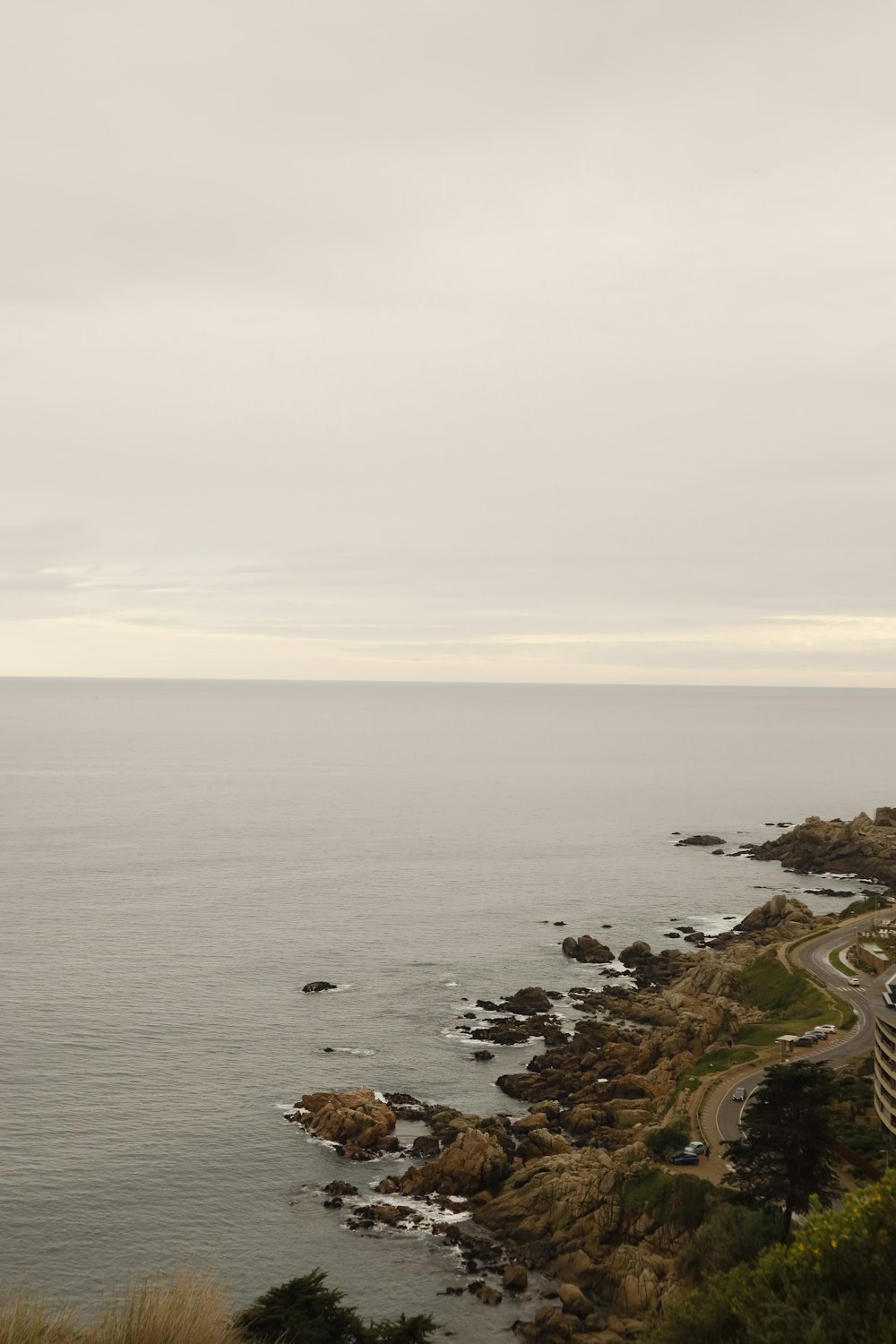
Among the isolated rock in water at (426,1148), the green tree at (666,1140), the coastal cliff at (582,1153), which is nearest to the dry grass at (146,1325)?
the coastal cliff at (582,1153)

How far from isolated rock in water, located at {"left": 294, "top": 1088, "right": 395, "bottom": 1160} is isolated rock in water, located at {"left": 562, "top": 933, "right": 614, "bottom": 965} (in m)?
42.5

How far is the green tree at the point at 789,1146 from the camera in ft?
148

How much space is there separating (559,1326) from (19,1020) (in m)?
51.6

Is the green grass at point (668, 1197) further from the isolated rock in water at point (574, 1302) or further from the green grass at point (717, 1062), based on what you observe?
the green grass at point (717, 1062)

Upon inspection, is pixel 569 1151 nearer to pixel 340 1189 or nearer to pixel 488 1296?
pixel 488 1296

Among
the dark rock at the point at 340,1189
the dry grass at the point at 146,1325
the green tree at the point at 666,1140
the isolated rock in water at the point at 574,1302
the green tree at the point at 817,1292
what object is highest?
the green tree at the point at 817,1292

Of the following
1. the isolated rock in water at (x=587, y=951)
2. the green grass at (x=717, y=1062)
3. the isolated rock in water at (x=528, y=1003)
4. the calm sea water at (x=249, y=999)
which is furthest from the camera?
the isolated rock in water at (x=587, y=951)

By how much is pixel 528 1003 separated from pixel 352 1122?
28.4 meters

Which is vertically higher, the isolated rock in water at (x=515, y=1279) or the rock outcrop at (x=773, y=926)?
the rock outcrop at (x=773, y=926)

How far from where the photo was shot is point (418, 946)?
109188 mm

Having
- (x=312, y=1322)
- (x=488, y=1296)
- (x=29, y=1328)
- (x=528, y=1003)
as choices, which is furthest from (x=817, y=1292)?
(x=528, y=1003)

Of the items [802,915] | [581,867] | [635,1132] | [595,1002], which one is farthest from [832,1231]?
[581,867]

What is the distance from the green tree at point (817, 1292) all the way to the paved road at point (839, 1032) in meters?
32.4

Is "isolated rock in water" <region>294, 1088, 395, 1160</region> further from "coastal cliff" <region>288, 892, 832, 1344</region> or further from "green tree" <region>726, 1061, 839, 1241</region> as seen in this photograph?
"green tree" <region>726, 1061, 839, 1241</region>
